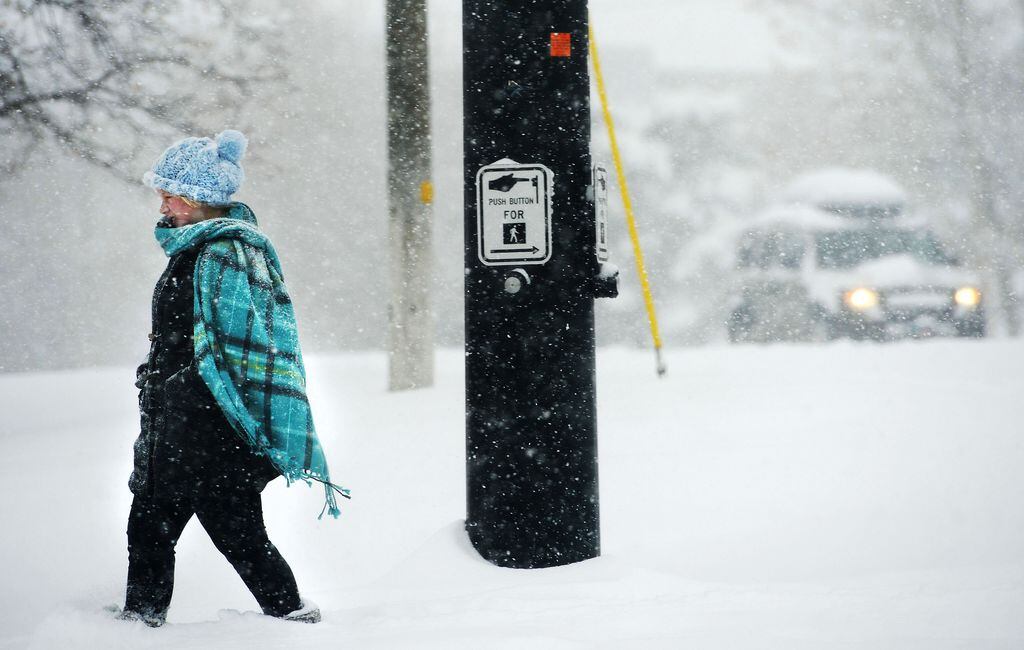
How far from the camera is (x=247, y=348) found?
→ 271cm

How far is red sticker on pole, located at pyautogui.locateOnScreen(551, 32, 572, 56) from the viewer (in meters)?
3.11

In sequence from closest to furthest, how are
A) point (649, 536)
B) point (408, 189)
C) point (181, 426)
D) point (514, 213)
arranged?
point (181, 426), point (514, 213), point (649, 536), point (408, 189)

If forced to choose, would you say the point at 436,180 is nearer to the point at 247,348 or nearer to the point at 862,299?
the point at 862,299

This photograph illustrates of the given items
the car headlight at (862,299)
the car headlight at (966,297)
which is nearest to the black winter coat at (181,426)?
the car headlight at (862,299)

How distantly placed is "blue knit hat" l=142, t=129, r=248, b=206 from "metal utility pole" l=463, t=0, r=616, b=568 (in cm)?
80

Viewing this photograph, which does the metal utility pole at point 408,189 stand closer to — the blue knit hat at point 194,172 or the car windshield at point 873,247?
the blue knit hat at point 194,172

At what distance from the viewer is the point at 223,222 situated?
2.77 meters

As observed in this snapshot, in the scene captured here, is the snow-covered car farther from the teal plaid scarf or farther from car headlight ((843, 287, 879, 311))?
the teal plaid scarf

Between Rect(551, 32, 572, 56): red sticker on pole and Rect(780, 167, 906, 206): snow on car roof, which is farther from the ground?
Rect(780, 167, 906, 206): snow on car roof

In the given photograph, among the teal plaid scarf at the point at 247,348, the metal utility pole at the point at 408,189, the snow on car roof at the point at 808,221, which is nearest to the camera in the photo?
the teal plaid scarf at the point at 247,348

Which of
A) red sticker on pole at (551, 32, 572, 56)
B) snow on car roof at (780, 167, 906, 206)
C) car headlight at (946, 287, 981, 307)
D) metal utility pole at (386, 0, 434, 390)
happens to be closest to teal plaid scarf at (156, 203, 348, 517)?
red sticker on pole at (551, 32, 572, 56)

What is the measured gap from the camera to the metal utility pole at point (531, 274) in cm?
311

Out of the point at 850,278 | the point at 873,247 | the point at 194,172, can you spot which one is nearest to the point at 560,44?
the point at 194,172

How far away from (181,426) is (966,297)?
451 inches
